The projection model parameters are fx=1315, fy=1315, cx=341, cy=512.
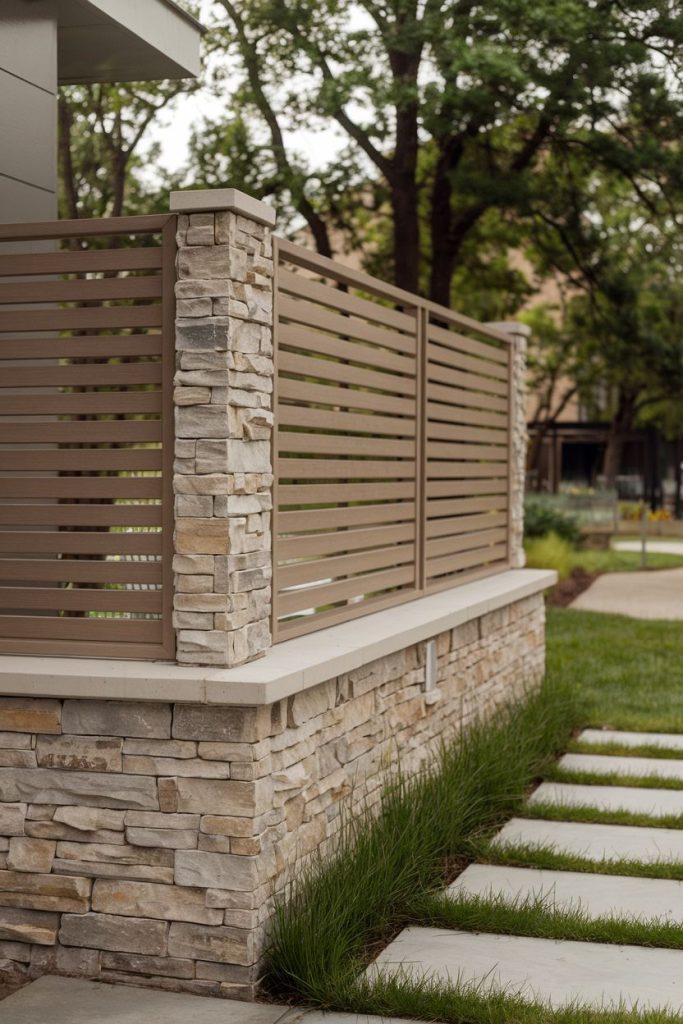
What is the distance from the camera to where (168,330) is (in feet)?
15.0

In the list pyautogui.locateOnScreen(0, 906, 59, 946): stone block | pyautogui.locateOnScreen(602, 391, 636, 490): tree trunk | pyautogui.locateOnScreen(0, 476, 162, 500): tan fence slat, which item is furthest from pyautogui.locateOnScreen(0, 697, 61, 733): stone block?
pyautogui.locateOnScreen(602, 391, 636, 490): tree trunk

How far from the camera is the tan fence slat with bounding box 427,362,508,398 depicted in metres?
7.61

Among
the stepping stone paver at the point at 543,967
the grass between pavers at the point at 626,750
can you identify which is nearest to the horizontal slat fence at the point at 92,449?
the stepping stone paver at the point at 543,967

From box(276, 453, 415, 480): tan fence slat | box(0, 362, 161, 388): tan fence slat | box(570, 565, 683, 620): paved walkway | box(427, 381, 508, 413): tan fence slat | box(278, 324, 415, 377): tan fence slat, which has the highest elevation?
box(278, 324, 415, 377): tan fence slat

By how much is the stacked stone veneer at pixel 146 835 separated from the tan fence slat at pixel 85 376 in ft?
3.72

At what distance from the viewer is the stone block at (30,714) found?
14.9 ft

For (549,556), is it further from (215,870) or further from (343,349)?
(215,870)

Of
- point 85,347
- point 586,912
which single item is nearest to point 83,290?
point 85,347

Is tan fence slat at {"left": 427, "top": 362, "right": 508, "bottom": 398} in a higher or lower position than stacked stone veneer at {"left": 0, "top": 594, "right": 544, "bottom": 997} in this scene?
higher

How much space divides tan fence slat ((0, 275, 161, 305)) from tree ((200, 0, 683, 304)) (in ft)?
27.3

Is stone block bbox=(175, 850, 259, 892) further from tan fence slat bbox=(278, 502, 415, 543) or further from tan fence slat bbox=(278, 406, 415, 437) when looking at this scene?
tan fence slat bbox=(278, 406, 415, 437)

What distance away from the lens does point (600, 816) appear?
6.73 m

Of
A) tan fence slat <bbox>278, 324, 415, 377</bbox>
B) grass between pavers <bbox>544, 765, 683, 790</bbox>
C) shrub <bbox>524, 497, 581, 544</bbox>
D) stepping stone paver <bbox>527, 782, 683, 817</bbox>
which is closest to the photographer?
tan fence slat <bbox>278, 324, 415, 377</bbox>

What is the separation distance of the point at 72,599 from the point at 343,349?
1.85 meters
